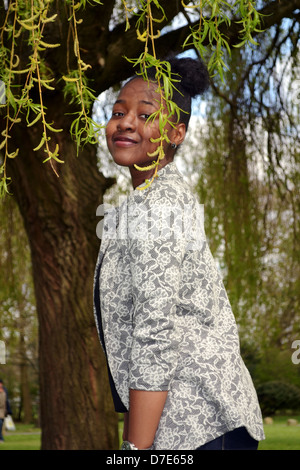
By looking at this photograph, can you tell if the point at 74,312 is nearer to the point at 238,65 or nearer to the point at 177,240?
the point at 238,65

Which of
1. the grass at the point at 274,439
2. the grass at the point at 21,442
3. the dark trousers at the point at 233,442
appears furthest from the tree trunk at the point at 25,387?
the dark trousers at the point at 233,442

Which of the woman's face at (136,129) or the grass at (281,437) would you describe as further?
the grass at (281,437)

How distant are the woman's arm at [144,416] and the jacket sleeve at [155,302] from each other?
2 cm

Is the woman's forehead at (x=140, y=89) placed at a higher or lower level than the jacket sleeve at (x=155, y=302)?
higher

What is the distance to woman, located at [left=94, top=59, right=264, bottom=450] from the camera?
1.41 m

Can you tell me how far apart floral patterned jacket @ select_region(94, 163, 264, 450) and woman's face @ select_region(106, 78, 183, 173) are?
10cm

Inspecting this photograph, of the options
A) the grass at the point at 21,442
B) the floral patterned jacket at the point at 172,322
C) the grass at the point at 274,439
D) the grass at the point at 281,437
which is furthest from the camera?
the grass at the point at 21,442

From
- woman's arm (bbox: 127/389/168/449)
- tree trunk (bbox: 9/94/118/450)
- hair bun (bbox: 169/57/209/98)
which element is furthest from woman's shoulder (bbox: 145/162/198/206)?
tree trunk (bbox: 9/94/118/450)

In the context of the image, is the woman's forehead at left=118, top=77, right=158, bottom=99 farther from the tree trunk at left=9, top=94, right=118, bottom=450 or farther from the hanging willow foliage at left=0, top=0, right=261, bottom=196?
the tree trunk at left=9, top=94, right=118, bottom=450

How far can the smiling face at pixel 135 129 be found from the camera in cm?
164

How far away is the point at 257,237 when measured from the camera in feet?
15.8

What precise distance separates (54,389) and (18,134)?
1612 mm

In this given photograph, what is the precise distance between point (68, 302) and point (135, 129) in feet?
8.42

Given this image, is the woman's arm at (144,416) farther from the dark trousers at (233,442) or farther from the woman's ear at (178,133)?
the woman's ear at (178,133)
